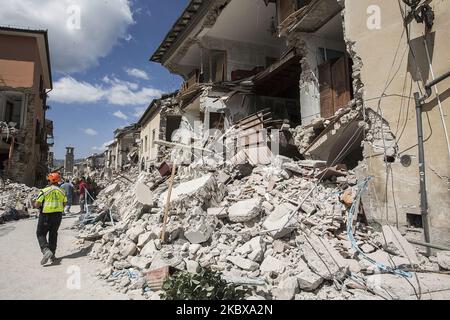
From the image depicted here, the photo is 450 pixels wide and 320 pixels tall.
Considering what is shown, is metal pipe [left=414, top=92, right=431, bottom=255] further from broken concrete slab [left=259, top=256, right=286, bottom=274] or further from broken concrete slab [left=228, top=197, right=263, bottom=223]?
broken concrete slab [left=228, top=197, right=263, bottom=223]

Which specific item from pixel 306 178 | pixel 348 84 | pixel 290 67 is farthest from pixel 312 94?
pixel 306 178

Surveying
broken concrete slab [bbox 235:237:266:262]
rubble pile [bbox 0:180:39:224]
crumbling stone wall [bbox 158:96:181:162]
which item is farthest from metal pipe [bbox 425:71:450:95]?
crumbling stone wall [bbox 158:96:181:162]

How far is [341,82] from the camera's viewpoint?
9.52 meters

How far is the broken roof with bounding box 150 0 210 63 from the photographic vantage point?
545 inches

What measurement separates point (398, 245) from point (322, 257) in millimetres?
1705

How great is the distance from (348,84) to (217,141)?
6.27m

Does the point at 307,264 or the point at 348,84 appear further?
the point at 348,84

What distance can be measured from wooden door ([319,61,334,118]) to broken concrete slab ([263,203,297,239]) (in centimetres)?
466

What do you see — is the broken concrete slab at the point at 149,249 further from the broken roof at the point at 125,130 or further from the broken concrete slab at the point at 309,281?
the broken roof at the point at 125,130

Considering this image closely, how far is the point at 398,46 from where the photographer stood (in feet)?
21.1

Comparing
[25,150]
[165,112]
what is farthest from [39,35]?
[165,112]

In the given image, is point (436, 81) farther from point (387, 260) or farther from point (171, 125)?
point (171, 125)

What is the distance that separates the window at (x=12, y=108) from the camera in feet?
64.1

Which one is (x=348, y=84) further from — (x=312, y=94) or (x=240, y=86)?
(x=240, y=86)
